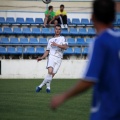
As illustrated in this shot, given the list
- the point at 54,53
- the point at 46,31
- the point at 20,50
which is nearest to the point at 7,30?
the point at 46,31

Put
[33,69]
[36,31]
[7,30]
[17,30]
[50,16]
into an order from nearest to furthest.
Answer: [33,69], [50,16], [7,30], [17,30], [36,31]

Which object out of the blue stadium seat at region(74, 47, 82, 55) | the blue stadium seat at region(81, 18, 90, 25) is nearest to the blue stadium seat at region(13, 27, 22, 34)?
the blue stadium seat at region(74, 47, 82, 55)

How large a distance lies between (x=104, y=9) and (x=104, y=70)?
50 cm

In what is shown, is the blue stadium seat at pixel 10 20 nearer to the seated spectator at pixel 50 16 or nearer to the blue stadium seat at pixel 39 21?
the blue stadium seat at pixel 39 21

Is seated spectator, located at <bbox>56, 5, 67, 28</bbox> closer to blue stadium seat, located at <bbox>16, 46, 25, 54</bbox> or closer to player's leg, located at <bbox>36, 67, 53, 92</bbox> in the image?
blue stadium seat, located at <bbox>16, 46, 25, 54</bbox>

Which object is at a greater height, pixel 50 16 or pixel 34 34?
pixel 50 16

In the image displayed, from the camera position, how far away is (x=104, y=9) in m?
4.64

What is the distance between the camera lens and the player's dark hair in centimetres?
464

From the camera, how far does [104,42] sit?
4562 millimetres

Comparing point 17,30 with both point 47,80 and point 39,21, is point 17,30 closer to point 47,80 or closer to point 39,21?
point 39,21

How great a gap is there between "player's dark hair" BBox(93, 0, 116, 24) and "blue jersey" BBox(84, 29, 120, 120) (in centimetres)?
12

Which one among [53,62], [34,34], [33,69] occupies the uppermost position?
[53,62]

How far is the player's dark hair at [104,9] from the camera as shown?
4.64 meters

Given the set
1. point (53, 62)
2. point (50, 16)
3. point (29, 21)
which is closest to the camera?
point (53, 62)
